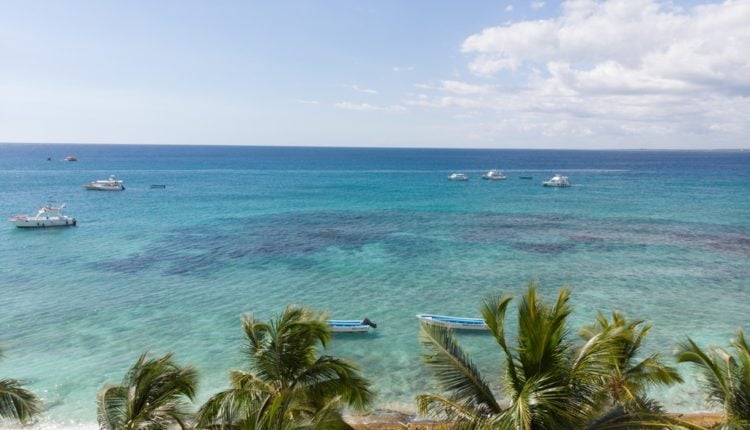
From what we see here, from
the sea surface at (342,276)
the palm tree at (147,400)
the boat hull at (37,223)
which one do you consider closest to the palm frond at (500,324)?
the palm tree at (147,400)

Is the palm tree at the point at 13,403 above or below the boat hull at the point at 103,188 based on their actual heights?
below

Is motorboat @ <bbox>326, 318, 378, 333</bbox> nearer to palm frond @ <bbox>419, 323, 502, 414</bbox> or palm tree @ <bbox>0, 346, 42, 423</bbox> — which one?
palm tree @ <bbox>0, 346, 42, 423</bbox>

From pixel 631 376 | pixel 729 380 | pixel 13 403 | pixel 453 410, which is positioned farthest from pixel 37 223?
pixel 729 380

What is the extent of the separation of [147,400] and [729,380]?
10726 millimetres

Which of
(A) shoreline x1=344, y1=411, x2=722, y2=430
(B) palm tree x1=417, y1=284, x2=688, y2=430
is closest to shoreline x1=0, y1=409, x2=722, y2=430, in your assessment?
(A) shoreline x1=344, y1=411, x2=722, y2=430

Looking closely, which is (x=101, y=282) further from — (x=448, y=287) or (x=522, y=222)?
(x=522, y=222)

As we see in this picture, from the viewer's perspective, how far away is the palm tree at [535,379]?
6.89 meters

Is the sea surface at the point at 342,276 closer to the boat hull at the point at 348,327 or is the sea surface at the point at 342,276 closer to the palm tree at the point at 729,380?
the boat hull at the point at 348,327

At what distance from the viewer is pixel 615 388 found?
34.7 ft

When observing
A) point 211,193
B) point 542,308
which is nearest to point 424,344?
point 542,308

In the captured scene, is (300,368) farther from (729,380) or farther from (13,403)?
(729,380)

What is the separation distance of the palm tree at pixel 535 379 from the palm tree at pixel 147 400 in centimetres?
455

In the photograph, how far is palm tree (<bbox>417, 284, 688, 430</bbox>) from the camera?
6895 mm

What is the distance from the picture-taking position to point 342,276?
32531mm
